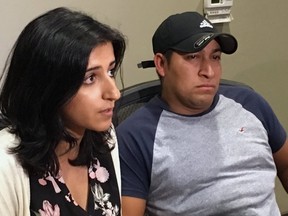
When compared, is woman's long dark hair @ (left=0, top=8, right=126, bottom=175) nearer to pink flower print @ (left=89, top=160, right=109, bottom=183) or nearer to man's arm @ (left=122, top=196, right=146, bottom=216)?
pink flower print @ (left=89, top=160, right=109, bottom=183)

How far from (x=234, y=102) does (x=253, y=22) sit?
54 cm

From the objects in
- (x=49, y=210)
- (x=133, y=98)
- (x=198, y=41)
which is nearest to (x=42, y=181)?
(x=49, y=210)

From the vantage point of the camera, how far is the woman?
108 cm

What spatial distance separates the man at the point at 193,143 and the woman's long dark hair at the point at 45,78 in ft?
1.25

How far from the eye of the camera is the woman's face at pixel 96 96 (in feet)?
3.69

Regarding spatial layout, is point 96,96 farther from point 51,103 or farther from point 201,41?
point 201,41

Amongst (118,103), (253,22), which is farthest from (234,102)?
(253,22)

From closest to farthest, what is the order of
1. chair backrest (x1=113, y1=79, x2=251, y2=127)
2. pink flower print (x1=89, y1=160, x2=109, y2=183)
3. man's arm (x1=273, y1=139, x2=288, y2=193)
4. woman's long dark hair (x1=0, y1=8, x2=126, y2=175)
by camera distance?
woman's long dark hair (x1=0, y1=8, x2=126, y2=175) < pink flower print (x1=89, y1=160, x2=109, y2=183) < chair backrest (x1=113, y1=79, x2=251, y2=127) < man's arm (x1=273, y1=139, x2=288, y2=193)

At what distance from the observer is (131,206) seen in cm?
146

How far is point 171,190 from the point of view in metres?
1.50

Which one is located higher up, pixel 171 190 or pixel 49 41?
pixel 49 41

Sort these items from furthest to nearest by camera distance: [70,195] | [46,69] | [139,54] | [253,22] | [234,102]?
[253,22], [139,54], [234,102], [70,195], [46,69]

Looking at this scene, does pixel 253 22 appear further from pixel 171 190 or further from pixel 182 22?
pixel 171 190

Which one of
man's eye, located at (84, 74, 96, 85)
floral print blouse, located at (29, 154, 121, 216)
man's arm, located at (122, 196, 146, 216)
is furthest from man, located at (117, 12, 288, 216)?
man's eye, located at (84, 74, 96, 85)
